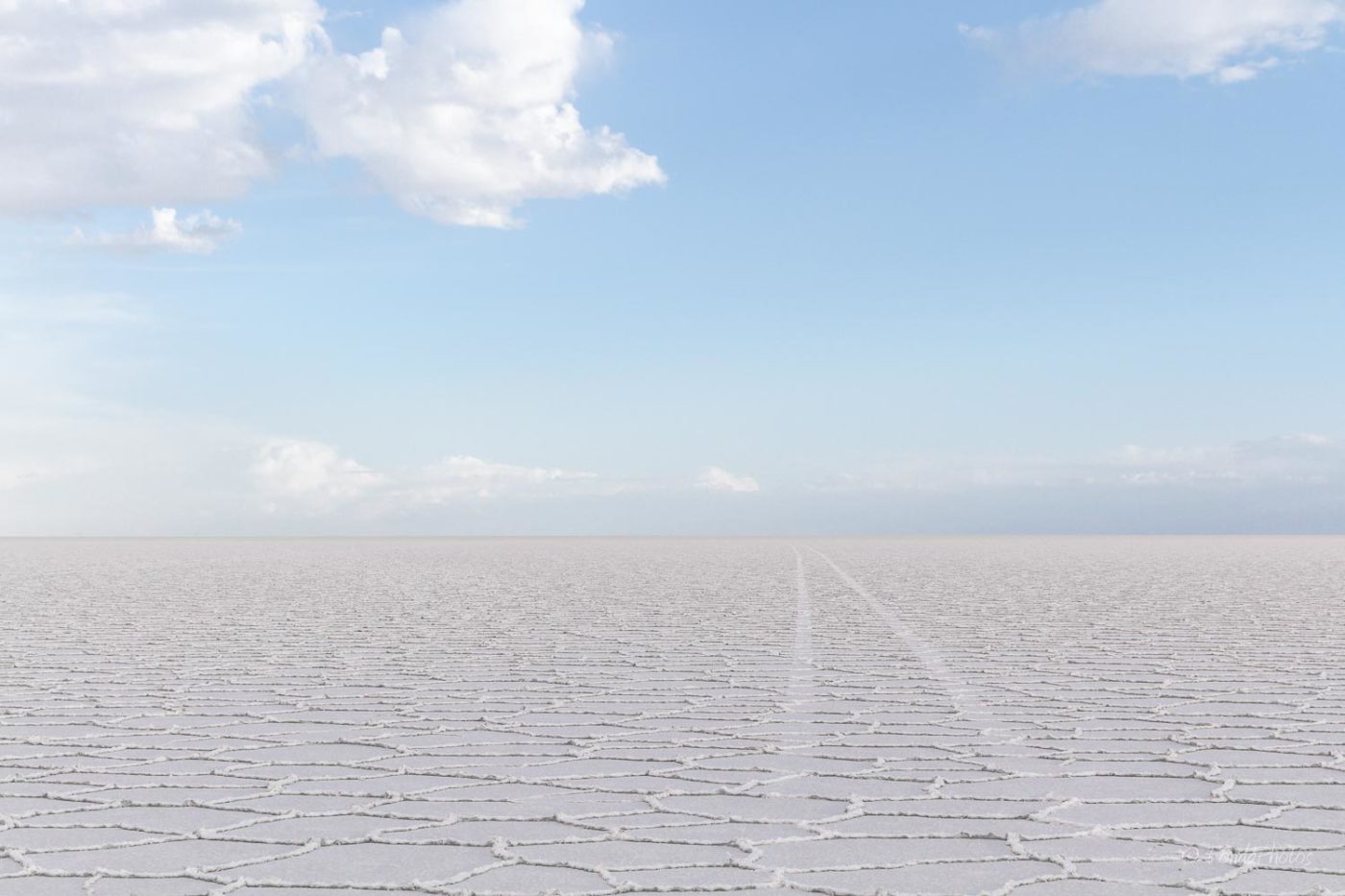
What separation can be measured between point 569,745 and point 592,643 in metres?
4.17

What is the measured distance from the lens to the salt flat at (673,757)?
3.41 metres

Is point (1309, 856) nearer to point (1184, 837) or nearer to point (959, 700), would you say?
point (1184, 837)

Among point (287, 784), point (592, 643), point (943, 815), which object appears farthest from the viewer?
point (592, 643)

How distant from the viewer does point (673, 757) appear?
495cm

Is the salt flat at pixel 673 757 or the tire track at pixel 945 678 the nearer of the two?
the salt flat at pixel 673 757

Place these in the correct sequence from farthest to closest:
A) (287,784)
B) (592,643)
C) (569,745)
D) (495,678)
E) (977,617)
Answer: (977,617) → (592,643) → (495,678) → (569,745) → (287,784)

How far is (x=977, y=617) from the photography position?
11625 mm

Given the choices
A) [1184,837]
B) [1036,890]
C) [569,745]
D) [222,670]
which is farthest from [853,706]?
[222,670]

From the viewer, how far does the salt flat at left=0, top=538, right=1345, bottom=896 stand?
3.41m

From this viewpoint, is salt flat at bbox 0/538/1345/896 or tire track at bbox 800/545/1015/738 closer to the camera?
salt flat at bbox 0/538/1345/896

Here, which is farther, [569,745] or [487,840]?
[569,745]

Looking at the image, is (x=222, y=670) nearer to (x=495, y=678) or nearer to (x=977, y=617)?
(x=495, y=678)

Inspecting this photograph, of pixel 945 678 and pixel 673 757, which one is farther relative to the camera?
pixel 945 678

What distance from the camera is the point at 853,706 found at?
6.21 metres
